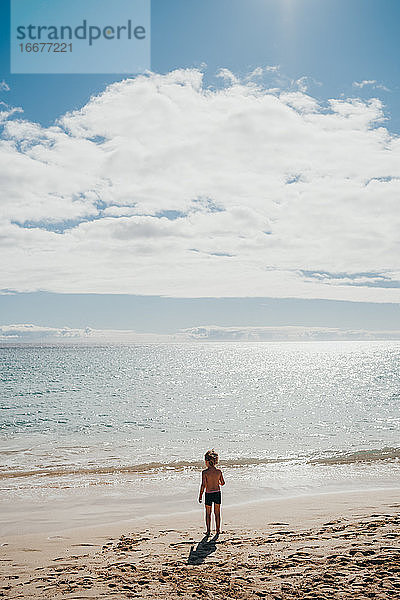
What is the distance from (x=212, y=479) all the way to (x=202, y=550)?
1488 mm

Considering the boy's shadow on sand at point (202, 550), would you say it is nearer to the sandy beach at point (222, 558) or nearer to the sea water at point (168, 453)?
the sandy beach at point (222, 558)

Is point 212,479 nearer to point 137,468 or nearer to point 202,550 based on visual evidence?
point 202,550

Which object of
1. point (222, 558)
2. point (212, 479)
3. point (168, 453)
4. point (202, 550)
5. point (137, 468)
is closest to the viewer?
point (222, 558)

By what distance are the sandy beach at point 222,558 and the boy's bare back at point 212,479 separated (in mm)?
1034

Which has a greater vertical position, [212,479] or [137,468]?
[212,479]

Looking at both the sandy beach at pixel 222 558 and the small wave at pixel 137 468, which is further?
the small wave at pixel 137 468

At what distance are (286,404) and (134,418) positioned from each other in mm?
16023

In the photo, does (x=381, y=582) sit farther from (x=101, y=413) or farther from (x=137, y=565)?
(x=101, y=413)

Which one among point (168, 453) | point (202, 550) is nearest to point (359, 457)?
point (168, 453)

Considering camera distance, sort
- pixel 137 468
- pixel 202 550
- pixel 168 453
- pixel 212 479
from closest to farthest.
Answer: pixel 202 550
pixel 212 479
pixel 137 468
pixel 168 453

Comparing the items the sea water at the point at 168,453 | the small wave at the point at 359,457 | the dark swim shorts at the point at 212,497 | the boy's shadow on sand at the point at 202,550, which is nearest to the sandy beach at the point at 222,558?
the boy's shadow on sand at the point at 202,550

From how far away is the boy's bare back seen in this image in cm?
1034

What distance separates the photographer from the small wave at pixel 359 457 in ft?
66.7

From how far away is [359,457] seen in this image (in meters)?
21.2
